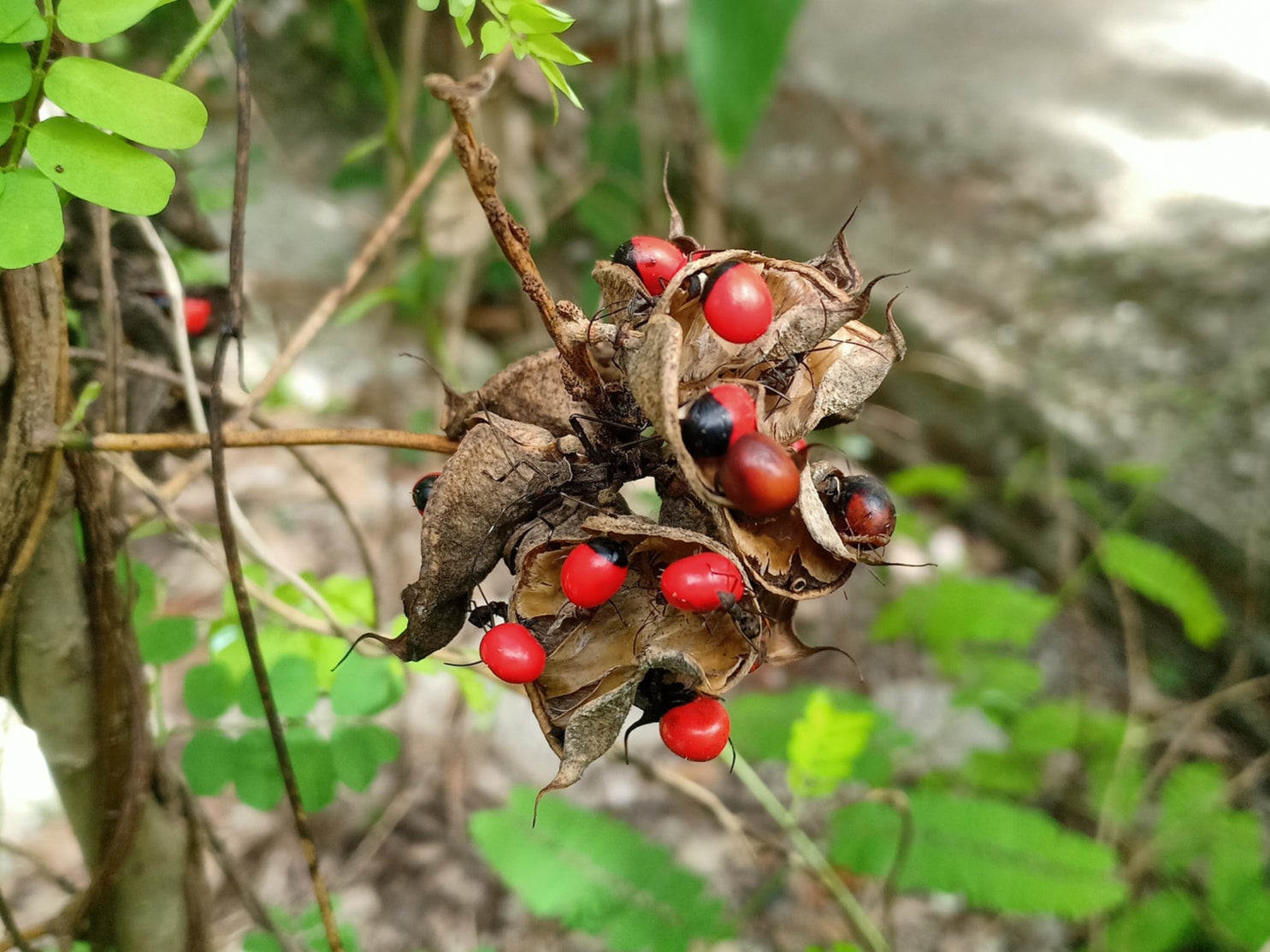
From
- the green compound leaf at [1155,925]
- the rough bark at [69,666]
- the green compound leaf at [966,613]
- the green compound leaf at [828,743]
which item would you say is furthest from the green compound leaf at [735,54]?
the green compound leaf at [1155,925]

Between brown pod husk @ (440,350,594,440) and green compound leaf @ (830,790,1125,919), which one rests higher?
brown pod husk @ (440,350,594,440)

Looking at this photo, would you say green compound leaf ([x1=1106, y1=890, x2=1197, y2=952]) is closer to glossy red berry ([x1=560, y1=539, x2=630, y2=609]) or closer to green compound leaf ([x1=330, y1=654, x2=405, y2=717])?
green compound leaf ([x1=330, y1=654, x2=405, y2=717])

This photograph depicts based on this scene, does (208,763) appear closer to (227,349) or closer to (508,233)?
(227,349)

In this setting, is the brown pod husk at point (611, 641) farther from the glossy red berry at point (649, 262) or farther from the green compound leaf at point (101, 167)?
the green compound leaf at point (101, 167)

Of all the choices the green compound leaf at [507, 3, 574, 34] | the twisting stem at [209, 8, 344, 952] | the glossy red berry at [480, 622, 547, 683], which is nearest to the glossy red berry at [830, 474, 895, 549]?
the glossy red berry at [480, 622, 547, 683]

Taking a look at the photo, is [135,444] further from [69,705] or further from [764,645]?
[764,645]

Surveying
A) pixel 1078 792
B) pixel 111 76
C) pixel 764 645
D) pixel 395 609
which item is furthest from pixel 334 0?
pixel 1078 792
